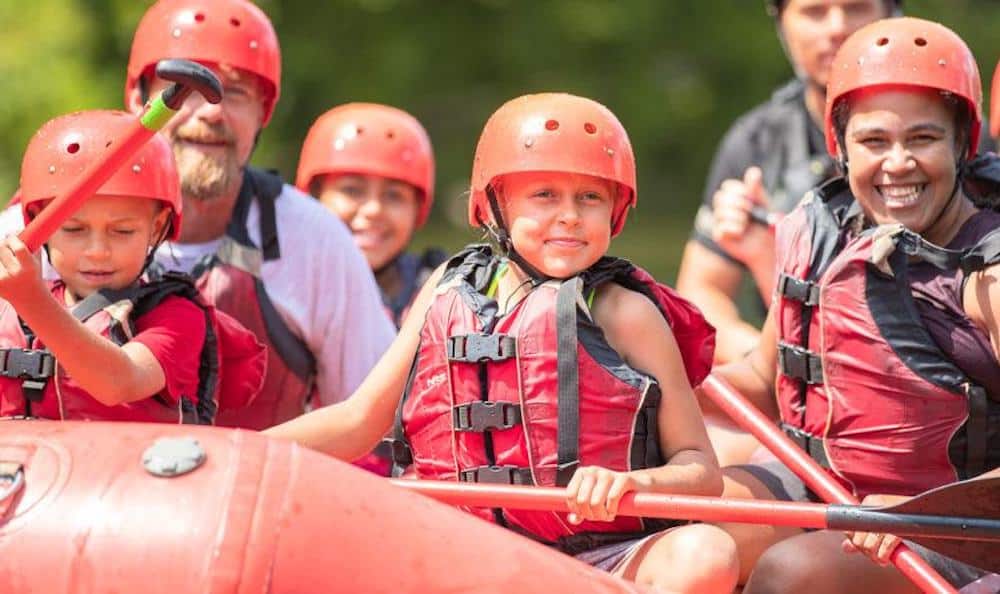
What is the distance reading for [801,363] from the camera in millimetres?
4668

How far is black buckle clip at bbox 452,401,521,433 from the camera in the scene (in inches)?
163

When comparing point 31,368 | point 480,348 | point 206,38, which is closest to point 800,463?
point 480,348

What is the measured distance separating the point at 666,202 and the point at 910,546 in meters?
15.8

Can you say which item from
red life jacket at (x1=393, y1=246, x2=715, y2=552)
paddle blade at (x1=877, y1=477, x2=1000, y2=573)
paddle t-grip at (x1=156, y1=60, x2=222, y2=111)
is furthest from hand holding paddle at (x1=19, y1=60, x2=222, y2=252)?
paddle blade at (x1=877, y1=477, x2=1000, y2=573)

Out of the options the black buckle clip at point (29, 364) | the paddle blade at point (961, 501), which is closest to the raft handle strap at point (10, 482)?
the black buckle clip at point (29, 364)

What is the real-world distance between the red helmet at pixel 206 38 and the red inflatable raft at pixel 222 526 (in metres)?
2.04

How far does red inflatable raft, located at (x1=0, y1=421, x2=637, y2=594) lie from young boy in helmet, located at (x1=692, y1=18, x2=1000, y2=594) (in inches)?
38.7

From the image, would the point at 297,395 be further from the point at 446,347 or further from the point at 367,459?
the point at 446,347

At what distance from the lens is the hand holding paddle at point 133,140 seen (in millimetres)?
3824

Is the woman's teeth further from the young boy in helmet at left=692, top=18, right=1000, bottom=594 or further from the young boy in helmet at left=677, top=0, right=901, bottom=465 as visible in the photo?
the young boy in helmet at left=677, top=0, right=901, bottom=465

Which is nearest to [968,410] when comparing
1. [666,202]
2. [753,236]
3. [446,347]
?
[446,347]

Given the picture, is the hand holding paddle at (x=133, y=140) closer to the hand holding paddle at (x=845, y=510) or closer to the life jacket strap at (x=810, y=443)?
the hand holding paddle at (x=845, y=510)

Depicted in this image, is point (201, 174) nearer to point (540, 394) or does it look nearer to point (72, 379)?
point (72, 379)

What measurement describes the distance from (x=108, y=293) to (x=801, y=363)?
159 cm
